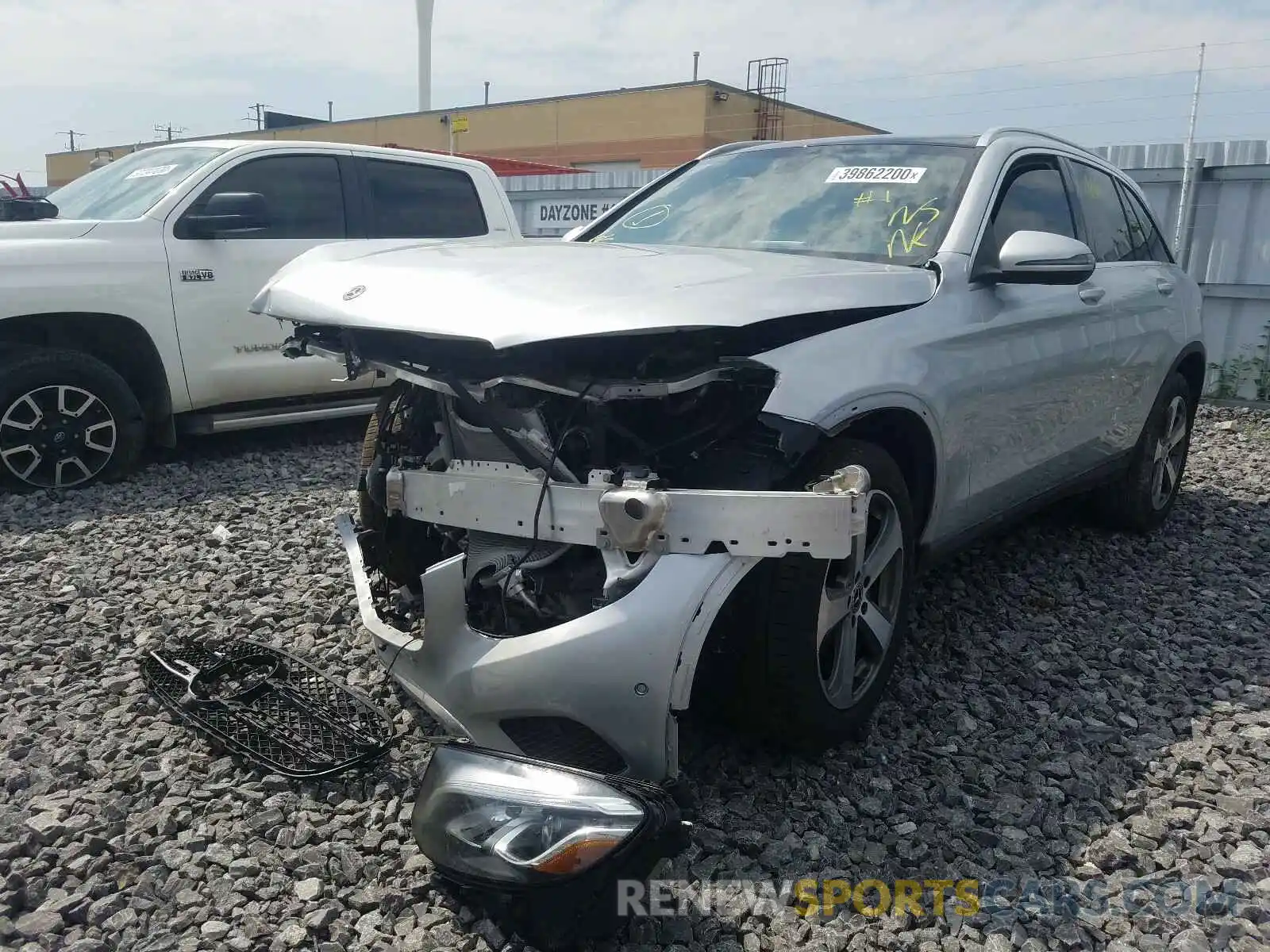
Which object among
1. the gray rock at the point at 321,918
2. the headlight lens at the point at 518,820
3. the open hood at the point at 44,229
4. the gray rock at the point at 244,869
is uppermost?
the open hood at the point at 44,229

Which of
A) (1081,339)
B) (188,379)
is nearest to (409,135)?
(188,379)

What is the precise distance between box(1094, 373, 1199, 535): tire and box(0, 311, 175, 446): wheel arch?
5.02m

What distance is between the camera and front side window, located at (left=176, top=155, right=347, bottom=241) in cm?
616

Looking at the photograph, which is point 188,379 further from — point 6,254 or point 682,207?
point 682,207

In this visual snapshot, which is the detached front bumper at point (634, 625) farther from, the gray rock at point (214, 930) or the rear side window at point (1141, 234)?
the rear side window at point (1141, 234)

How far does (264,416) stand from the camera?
6.09 meters

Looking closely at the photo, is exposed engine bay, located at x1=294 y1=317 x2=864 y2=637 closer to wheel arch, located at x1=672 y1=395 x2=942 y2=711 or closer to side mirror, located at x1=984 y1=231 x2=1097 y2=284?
wheel arch, located at x1=672 y1=395 x2=942 y2=711

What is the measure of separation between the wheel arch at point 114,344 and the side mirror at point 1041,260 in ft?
14.8

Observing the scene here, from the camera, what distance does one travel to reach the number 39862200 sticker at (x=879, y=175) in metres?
3.58

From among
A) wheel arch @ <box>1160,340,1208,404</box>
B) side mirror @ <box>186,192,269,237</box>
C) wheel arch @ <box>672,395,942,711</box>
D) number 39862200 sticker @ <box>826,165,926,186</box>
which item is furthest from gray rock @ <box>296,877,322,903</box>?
wheel arch @ <box>1160,340,1208,404</box>

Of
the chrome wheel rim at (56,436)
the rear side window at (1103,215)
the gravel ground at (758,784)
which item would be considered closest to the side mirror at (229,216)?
the chrome wheel rim at (56,436)

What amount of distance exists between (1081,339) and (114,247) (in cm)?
485

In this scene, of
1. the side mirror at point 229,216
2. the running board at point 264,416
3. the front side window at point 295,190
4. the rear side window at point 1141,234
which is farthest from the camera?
the front side window at point 295,190

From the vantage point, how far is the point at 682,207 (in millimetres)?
4027
